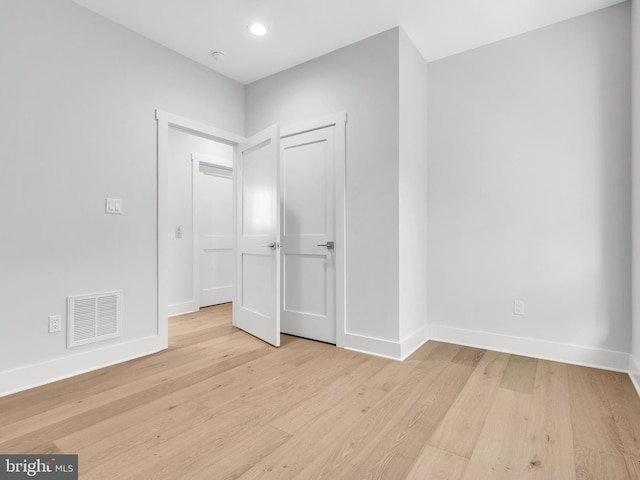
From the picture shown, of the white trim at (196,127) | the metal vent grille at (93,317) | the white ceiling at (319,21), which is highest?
the white ceiling at (319,21)

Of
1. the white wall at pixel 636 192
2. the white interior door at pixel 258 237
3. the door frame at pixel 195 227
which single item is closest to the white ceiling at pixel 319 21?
the white wall at pixel 636 192

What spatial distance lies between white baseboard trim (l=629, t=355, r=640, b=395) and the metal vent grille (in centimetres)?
358

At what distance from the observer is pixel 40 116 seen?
2227 mm

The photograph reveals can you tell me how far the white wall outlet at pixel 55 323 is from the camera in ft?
7.41

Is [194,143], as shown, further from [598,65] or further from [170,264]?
[598,65]

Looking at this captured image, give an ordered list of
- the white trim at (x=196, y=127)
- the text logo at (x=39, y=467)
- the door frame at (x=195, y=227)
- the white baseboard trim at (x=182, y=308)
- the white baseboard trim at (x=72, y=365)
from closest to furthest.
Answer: the text logo at (x=39, y=467), the white baseboard trim at (x=72, y=365), the white trim at (x=196, y=127), the white baseboard trim at (x=182, y=308), the door frame at (x=195, y=227)

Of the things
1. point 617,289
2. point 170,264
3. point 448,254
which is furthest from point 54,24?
point 617,289

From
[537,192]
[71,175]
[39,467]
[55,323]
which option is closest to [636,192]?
[537,192]

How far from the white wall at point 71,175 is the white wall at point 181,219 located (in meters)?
1.50

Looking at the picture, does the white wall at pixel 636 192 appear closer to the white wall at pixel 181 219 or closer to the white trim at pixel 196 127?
the white trim at pixel 196 127

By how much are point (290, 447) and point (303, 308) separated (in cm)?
174

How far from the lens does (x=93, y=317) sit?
2471 mm

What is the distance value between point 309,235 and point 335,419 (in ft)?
5.70

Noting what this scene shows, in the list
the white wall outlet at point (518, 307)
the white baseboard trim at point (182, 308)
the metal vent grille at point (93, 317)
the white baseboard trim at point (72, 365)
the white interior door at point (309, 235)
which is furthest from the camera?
the white baseboard trim at point (182, 308)
